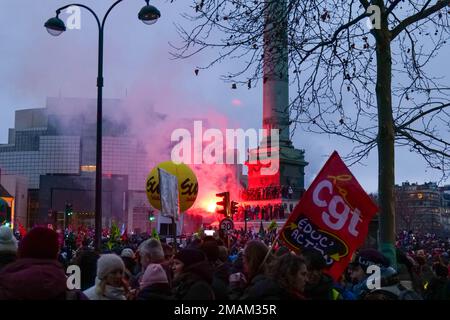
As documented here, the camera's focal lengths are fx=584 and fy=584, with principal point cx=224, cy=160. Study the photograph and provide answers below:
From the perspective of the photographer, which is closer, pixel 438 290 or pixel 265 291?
pixel 265 291

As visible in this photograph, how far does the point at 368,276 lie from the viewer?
647cm

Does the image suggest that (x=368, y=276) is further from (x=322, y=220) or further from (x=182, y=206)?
(x=182, y=206)

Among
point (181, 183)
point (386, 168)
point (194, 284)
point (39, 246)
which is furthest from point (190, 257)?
point (181, 183)

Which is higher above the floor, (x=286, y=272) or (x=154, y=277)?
(x=286, y=272)

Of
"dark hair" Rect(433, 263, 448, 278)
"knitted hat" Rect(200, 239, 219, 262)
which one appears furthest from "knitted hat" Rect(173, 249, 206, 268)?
"dark hair" Rect(433, 263, 448, 278)

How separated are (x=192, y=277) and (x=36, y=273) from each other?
1.56 meters

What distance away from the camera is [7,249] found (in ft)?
19.1

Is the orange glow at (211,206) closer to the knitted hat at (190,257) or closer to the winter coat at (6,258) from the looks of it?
the winter coat at (6,258)

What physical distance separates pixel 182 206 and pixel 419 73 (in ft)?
54.0

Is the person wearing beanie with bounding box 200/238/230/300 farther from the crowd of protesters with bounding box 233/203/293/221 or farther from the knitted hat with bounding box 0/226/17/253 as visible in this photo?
the crowd of protesters with bounding box 233/203/293/221

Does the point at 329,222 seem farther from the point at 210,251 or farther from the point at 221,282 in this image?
the point at 210,251

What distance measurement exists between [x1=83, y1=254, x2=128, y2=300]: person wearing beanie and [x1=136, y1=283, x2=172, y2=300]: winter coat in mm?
169

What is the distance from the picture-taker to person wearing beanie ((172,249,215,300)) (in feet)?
16.4

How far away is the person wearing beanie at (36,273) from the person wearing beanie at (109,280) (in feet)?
2.69
